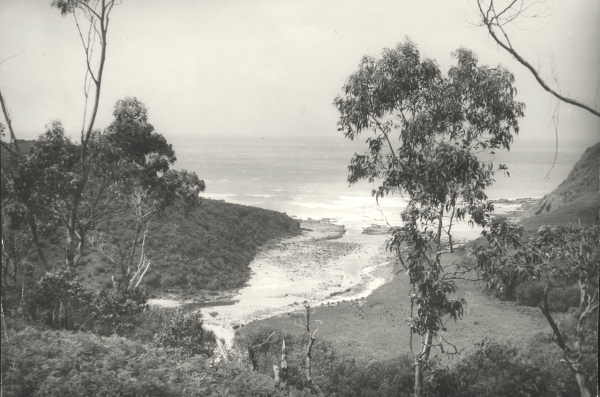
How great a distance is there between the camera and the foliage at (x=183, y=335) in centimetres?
1697

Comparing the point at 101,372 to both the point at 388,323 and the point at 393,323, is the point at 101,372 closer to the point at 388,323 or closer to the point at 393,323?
the point at 388,323

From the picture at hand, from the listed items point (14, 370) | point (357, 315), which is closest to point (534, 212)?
point (357, 315)

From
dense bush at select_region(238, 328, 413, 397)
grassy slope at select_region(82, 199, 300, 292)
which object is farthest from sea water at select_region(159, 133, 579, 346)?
dense bush at select_region(238, 328, 413, 397)

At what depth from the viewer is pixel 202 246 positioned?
119 ft

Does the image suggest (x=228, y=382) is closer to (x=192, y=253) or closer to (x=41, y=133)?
(x=41, y=133)

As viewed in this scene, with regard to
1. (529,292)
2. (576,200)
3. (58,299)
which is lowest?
(529,292)

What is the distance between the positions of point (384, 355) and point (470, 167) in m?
12.8

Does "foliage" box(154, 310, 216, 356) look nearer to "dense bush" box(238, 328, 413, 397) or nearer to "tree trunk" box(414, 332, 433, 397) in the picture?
"dense bush" box(238, 328, 413, 397)

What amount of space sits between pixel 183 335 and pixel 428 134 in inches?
467

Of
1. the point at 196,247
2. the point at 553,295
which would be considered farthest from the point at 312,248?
the point at 553,295

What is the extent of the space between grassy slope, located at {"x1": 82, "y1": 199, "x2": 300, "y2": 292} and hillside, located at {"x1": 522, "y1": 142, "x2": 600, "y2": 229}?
77.4 ft

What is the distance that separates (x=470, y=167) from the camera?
451 inches

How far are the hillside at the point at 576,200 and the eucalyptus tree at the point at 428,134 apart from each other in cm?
2526

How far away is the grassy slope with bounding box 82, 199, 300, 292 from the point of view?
29156 millimetres
